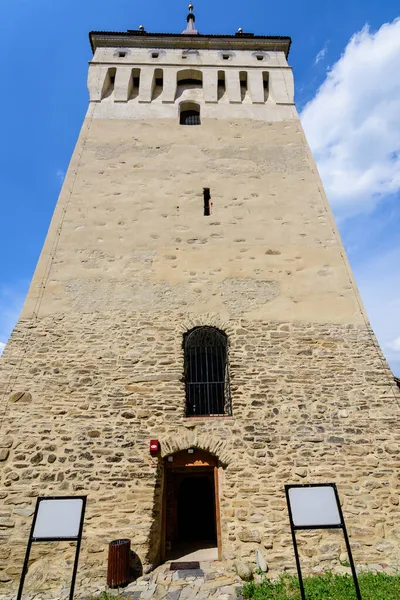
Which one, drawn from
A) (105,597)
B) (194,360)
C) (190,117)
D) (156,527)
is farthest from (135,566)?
(190,117)

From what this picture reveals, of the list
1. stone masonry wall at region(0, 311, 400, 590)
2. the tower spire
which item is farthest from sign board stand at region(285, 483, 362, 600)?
the tower spire

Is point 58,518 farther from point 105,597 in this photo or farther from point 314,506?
point 314,506

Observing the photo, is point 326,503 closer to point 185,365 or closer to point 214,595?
point 214,595

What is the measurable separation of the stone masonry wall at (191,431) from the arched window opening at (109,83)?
7892 mm

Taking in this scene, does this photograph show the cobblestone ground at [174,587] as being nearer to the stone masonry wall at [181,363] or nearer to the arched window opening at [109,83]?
the stone masonry wall at [181,363]

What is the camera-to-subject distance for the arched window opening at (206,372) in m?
6.99

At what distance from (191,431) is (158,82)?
11313 millimetres

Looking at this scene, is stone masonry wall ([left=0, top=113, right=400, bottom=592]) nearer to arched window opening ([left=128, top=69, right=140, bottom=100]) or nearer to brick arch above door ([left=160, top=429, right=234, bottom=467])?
brick arch above door ([left=160, top=429, right=234, bottom=467])

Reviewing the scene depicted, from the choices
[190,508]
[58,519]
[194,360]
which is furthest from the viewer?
[190,508]

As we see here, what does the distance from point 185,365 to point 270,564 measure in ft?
11.7

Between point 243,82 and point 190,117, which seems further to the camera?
point 243,82

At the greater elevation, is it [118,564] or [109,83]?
[109,83]

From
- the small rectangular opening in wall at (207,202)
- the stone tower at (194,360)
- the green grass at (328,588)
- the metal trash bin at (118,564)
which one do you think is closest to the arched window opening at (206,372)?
the stone tower at (194,360)

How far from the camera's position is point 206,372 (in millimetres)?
7266
